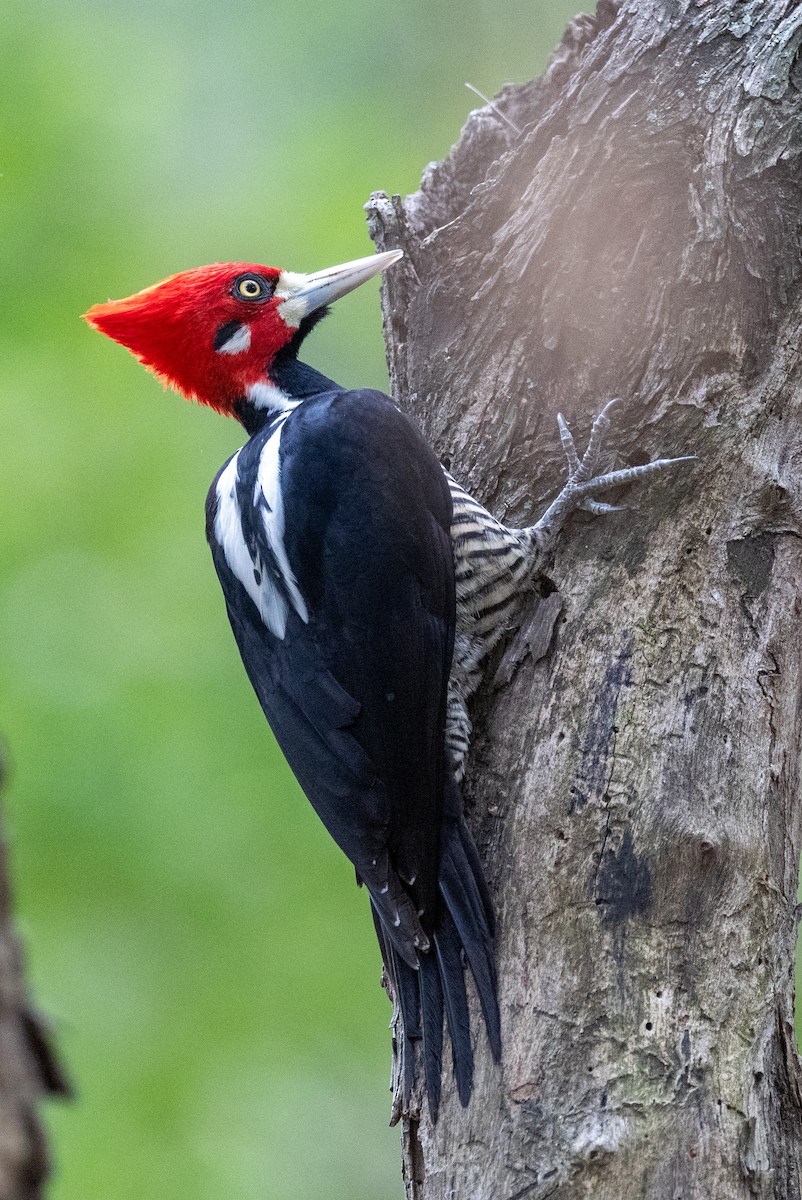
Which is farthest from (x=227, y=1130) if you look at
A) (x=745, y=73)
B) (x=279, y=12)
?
(x=279, y=12)

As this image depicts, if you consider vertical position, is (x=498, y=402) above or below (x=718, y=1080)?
above

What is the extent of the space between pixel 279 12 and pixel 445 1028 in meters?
4.91

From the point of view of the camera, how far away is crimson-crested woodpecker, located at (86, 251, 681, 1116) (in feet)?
8.39

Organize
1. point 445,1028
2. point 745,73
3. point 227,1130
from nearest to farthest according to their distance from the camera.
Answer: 1. point 445,1028
2. point 745,73
3. point 227,1130

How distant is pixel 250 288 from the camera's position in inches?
143

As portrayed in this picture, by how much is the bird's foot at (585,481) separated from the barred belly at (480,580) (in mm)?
54

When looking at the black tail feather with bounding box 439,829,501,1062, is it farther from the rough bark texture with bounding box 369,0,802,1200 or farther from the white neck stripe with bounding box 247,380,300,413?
the white neck stripe with bounding box 247,380,300,413

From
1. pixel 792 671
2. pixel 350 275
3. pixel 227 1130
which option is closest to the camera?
pixel 792 671

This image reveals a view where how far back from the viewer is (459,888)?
8.30ft

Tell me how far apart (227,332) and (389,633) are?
1319mm

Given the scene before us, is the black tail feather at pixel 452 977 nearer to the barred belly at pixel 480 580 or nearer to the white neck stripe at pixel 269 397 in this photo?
the barred belly at pixel 480 580

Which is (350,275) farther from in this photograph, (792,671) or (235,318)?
(792,671)

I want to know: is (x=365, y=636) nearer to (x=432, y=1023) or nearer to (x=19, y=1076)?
(x=432, y=1023)

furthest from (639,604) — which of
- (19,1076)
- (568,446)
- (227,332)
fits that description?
(19,1076)
